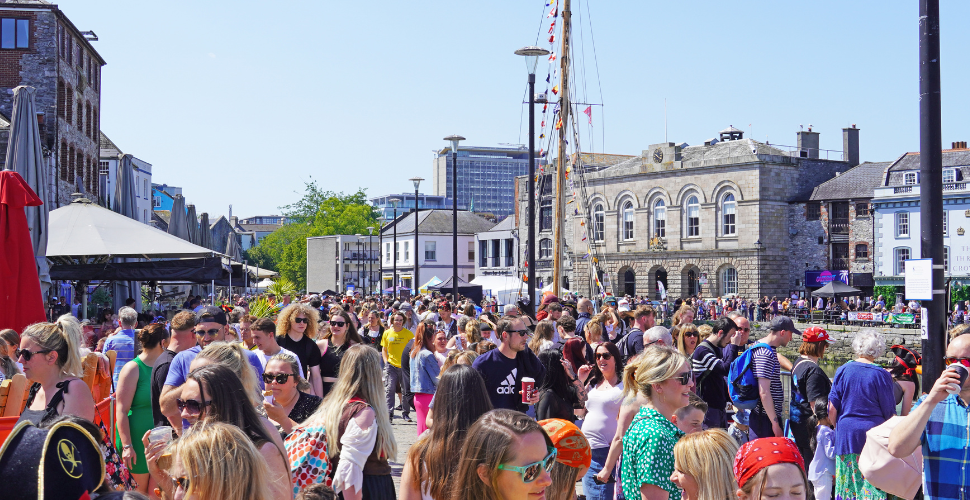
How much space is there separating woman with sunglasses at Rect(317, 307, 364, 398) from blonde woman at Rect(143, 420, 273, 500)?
17.4ft

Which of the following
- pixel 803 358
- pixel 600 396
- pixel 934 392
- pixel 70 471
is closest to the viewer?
pixel 70 471

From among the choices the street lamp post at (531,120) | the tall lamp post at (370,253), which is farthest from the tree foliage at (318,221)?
the street lamp post at (531,120)

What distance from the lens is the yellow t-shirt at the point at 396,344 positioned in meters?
12.8

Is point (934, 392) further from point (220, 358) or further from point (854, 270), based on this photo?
point (854, 270)

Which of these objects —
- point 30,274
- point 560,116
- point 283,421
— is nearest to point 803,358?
point 283,421

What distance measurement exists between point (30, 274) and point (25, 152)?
5.13 meters

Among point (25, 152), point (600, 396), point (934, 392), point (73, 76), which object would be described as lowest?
point (600, 396)

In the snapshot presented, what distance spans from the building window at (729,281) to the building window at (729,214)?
2.30 m

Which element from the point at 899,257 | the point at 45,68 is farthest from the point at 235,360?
the point at 899,257

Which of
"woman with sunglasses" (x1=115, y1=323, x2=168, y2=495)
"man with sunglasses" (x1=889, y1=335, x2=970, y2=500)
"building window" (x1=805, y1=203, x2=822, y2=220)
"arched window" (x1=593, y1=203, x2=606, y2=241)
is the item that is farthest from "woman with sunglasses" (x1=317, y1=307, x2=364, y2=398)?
"arched window" (x1=593, y1=203, x2=606, y2=241)

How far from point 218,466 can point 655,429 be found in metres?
2.19

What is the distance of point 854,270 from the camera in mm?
50719

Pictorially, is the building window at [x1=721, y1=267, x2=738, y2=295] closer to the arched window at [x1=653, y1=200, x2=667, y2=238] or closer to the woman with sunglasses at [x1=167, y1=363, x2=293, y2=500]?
the arched window at [x1=653, y1=200, x2=667, y2=238]

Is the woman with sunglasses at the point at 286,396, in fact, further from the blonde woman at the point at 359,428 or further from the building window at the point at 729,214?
the building window at the point at 729,214
